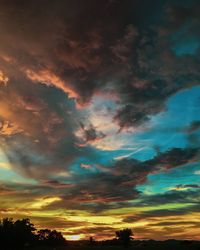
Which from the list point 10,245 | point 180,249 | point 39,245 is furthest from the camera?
point 39,245

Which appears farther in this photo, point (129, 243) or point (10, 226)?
point (129, 243)

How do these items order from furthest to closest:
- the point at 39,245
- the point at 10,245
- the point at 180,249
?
the point at 39,245 → the point at 180,249 → the point at 10,245

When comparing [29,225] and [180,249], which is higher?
[29,225]

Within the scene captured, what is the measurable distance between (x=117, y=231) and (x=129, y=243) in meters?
8.42

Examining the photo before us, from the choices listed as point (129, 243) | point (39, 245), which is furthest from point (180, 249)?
point (39, 245)

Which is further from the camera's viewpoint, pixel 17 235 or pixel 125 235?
pixel 125 235

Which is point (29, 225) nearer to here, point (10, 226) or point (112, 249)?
point (10, 226)

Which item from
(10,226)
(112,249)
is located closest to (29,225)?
(10,226)

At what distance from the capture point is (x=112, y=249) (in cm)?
17175

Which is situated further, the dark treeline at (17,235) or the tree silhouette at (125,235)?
the tree silhouette at (125,235)

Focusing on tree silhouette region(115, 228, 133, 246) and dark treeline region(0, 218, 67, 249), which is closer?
dark treeline region(0, 218, 67, 249)

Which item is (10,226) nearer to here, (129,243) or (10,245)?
(10,245)

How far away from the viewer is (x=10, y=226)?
15975cm

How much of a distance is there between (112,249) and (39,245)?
37.0 metres
